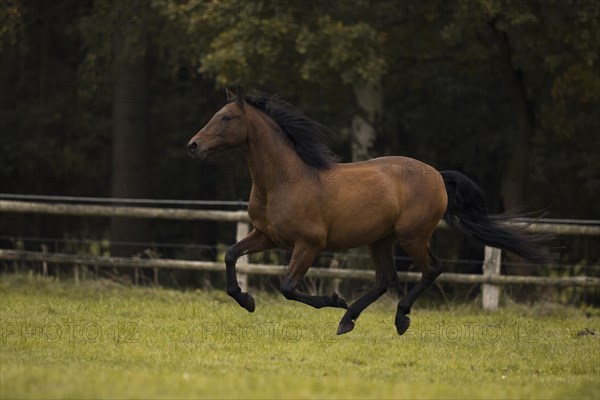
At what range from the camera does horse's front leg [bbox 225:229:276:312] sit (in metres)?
9.01

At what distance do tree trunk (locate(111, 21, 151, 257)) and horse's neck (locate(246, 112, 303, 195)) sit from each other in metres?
9.44

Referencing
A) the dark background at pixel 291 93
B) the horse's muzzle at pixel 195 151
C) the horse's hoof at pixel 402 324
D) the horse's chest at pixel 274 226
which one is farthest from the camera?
the dark background at pixel 291 93

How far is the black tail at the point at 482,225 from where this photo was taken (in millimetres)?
10039

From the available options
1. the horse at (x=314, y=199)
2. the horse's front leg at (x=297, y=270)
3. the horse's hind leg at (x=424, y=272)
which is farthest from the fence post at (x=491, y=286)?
the horse's front leg at (x=297, y=270)

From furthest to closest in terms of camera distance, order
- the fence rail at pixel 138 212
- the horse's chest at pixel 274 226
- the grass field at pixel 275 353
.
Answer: the fence rail at pixel 138 212 < the horse's chest at pixel 274 226 < the grass field at pixel 275 353

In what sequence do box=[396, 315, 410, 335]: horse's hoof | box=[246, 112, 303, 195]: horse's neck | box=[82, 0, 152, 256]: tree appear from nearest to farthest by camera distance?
box=[246, 112, 303, 195]: horse's neck → box=[396, 315, 410, 335]: horse's hoof → box=[82, 0, 152, 256]: tree

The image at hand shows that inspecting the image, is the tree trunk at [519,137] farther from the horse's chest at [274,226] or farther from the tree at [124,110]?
the horse's chest at [274,226]

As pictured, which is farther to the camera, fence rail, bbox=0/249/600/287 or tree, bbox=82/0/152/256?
tree, bbox=82/0/152/256

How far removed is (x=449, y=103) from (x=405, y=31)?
3.46 m

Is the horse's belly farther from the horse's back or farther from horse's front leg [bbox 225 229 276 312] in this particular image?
horse's front leg [bbox 225 229 276 312]

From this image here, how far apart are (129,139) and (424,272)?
10001 mm

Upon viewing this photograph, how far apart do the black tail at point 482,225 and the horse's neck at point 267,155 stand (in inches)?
74.7

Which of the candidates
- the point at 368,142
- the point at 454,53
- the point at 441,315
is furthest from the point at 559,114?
the point at 441,315

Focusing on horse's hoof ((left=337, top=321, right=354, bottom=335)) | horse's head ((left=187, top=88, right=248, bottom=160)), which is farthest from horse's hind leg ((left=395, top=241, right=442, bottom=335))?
horse's head ((left=187, top=88, right=248, bottom=160))
